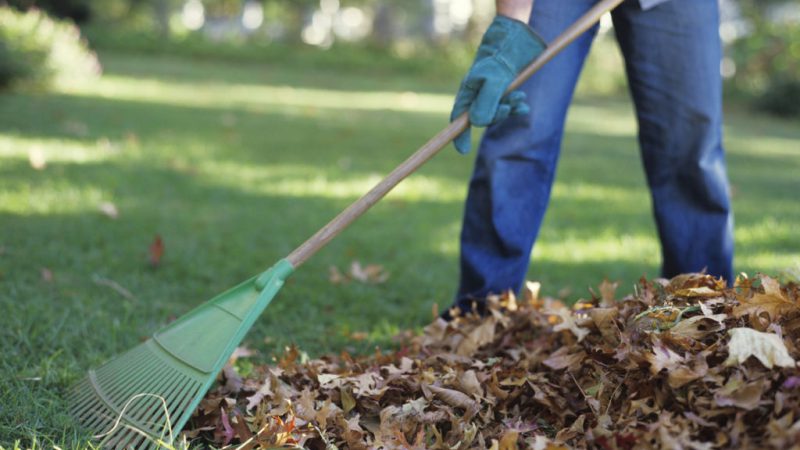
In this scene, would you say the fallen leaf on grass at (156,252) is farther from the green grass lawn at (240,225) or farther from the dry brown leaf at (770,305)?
the dry brown leaf at (770,305)

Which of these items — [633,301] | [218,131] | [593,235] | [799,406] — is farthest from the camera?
[218,131]

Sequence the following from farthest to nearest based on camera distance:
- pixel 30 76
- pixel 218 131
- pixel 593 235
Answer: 1. pixel 30 76
2. pixel 218 131
3. pixel 593 235

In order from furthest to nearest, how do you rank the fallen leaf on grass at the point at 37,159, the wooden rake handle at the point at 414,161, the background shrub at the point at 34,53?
1. the background shrub at the point at 34,53
2. the fallen leaf on grass at the point at 37,159
3. the wooden rake handle at the point at 414,161

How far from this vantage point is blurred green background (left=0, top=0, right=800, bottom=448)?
8.67ft

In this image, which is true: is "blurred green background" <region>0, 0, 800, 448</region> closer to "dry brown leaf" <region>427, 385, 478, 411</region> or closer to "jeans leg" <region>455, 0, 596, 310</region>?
"jeans leg" <region>455, 0, 596, 310</region>

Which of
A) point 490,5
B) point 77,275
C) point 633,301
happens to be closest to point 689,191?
point 633,301

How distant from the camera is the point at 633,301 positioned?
6.84 ft

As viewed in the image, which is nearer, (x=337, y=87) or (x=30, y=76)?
(x=30, y=76)

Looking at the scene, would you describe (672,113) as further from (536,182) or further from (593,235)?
(593,235)

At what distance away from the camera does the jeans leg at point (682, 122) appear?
2.46 meters

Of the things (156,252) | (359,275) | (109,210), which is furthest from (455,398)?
(109,210)

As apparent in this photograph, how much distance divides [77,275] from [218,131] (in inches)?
162

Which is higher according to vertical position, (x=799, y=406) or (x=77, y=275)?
(x=799, y=406)

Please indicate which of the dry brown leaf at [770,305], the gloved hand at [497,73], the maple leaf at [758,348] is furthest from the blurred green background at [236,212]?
the gloved hand at [497,73]
